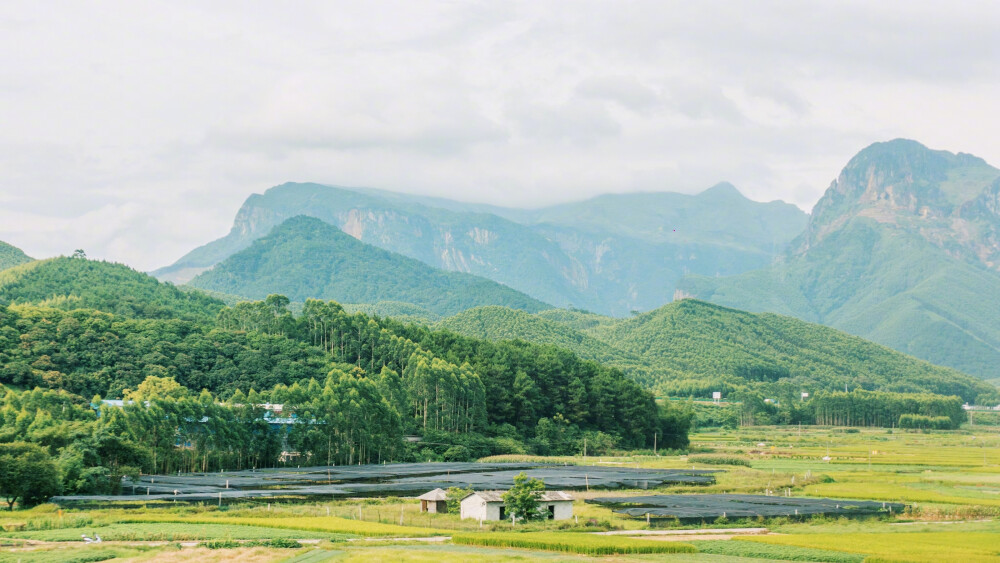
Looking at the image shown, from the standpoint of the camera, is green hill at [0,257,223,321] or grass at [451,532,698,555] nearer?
grass at [451,532,698,555]

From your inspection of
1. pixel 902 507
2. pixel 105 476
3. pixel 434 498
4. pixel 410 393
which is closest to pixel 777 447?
pixel 410 393

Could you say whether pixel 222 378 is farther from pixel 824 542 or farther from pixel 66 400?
pixel 824 542

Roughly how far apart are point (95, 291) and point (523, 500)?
13194 cm

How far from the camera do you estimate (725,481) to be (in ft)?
272

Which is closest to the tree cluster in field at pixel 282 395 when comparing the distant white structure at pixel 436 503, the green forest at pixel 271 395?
the green forest at pixel 271 395

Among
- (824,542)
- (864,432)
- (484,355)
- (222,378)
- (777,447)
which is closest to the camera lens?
(824,542)

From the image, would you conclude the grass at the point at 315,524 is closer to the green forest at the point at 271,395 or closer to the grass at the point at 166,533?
the grass at the point at 166,533

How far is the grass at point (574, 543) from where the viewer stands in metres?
47.1

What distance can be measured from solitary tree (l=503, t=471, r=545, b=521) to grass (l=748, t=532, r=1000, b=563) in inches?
449

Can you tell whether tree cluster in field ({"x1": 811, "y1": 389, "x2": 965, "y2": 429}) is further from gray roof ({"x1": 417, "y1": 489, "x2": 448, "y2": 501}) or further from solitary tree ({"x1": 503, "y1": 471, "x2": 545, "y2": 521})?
solitary tree ({"x1": 503, "y1": 471, "x2": 545, "y2": 521})

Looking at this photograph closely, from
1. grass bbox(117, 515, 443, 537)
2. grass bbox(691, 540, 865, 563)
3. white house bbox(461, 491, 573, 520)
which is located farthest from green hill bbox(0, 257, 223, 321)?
grass bbox(691, 540, 865, 563)

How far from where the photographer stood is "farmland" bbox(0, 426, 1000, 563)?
45375mm

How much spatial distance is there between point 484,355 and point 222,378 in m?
36.5

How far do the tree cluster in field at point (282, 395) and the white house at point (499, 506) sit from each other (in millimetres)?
24589
